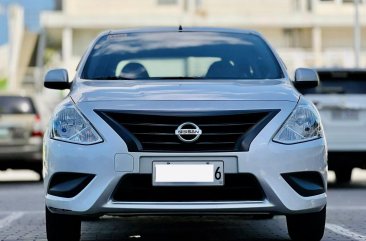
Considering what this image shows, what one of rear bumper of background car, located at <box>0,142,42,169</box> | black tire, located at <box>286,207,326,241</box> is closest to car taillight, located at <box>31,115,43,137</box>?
rear bumper of background car, located at <box>0,142,42,169</box>

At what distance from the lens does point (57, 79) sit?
25.7 ft

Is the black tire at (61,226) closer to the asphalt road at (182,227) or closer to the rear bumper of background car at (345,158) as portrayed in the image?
the asphalt road at (182,227)

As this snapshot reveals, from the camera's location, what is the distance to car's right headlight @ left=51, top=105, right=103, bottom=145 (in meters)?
6.61

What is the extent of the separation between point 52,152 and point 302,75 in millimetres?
2184

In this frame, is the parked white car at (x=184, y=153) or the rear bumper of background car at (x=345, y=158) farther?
the rear bumper of background car at (x=345, y=158)

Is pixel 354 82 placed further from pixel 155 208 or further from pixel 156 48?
pixel 155 208

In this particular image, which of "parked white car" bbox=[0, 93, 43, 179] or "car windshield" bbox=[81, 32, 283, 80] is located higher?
"car windshield" bbox=[81, 32, 283, 80]

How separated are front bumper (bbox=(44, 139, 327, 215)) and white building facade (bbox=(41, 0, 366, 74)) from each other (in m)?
45.1

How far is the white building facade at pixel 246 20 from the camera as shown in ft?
173

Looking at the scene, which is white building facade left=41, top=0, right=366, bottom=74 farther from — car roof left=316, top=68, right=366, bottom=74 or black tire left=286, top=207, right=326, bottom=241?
black tire left=286, top=207, right=326, bottom=241

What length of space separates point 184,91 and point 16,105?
9.98 m

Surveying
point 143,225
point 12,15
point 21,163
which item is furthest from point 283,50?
point 143,225

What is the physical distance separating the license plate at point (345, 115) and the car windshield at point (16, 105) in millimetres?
5277

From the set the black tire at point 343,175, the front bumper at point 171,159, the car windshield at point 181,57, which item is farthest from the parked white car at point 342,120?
the front bumper at point 171,159
